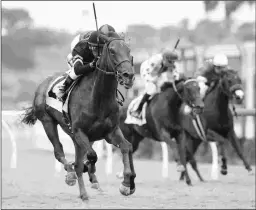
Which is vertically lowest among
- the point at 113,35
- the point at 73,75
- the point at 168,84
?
the point at 168,84

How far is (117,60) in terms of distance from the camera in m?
5.21

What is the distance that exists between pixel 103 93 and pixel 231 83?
496cm

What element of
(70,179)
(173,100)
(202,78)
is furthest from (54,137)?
(202,78)

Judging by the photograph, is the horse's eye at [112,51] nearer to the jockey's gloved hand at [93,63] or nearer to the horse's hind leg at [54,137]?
the jockey's gloved hand at [93,63]

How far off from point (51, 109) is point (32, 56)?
45.9 meters

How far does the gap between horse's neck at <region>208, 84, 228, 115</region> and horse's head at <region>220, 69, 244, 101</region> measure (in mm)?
161

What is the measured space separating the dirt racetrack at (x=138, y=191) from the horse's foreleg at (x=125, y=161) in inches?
115

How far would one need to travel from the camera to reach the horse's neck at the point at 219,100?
10.7 metres

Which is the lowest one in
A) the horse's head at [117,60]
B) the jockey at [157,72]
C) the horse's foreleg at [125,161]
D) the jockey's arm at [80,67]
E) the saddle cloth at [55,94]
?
the jockey at [157,72]

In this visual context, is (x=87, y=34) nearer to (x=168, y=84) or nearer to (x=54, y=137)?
(x=54, y=137)

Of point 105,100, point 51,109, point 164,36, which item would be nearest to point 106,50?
point 105,100

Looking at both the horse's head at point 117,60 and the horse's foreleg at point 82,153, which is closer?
the horse's head at point 117,60

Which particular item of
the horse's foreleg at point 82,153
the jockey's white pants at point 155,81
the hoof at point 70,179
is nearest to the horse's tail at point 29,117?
the horse's foreleg at point 82,153

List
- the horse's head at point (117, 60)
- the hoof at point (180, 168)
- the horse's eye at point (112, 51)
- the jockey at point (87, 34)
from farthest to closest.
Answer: the hoof at point (180, 168)
the jockey at point (87, 34)
the horse's eye at point (112, 51)
the horse's head at point (117, 60)
